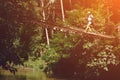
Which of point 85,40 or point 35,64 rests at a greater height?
point 85,40

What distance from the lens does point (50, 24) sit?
23.3 metres

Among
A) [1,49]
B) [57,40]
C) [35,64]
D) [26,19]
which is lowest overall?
[35,64]

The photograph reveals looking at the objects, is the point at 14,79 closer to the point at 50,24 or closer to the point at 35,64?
the point at 35,64

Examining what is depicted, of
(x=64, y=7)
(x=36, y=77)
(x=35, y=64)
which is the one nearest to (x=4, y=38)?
(x=36, y=77)

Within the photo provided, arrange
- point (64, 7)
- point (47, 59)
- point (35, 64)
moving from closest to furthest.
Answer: point (47, 59)
point (35, 64)
point (64, 7)

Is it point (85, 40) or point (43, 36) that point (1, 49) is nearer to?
point (85, 40)

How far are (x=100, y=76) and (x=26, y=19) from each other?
52.8 ft

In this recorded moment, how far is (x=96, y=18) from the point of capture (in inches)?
1519

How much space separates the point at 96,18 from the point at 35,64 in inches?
485

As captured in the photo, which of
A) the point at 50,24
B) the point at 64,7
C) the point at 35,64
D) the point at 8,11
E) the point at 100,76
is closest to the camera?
the point at 8,11

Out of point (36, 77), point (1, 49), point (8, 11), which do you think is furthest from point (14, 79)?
point (8, 11)

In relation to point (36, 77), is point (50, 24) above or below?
above

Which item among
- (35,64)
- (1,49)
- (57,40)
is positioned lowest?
(35,64)

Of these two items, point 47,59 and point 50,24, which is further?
point 47,59
